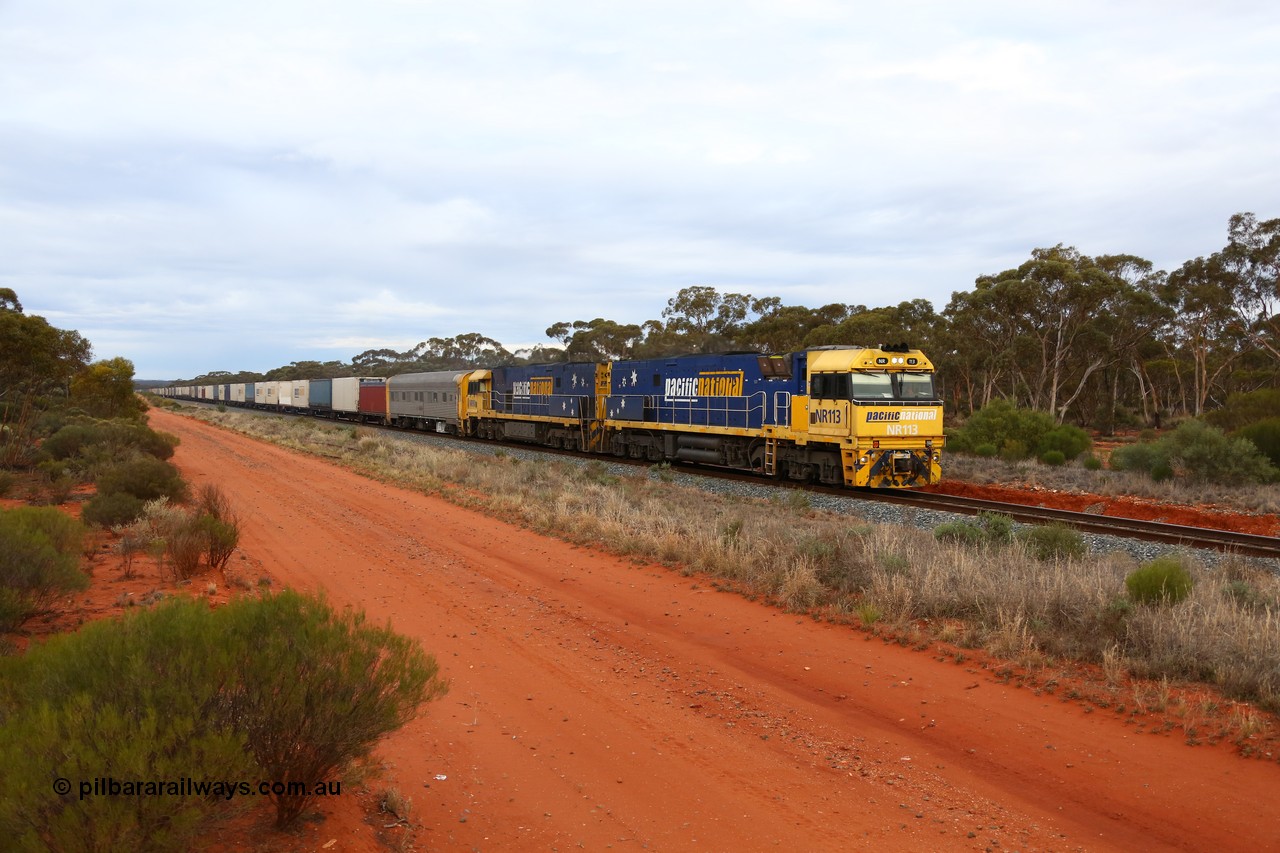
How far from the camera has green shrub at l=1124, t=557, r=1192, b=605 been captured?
8.44m

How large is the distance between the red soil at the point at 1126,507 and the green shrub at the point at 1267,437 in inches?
313

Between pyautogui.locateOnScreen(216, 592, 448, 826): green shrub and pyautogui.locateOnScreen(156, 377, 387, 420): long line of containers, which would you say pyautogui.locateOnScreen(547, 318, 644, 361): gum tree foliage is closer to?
pyautogui.locateOnScreen(156, 377, 387, 420): long line of containers

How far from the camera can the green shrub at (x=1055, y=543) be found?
11.1 meters

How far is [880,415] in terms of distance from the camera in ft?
61.2

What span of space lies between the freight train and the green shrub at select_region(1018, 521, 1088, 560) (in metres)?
6.97

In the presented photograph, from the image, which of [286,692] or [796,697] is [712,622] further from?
[286,692]

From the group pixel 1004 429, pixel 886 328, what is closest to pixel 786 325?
pixel 886 328

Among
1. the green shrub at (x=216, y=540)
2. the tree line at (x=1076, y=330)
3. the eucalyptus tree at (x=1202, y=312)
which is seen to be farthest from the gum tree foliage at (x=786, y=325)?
the green shrub at (x=216, y=540)

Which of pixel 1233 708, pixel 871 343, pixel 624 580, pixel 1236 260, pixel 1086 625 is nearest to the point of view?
pixel 1233 708

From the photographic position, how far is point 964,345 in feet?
189

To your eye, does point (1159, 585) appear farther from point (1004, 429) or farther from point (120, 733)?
point (1004, 429)

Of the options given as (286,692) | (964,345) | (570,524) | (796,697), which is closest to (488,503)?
(570,524)

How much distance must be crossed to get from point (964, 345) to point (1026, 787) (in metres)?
56.8

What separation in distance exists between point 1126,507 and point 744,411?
31.7ft
